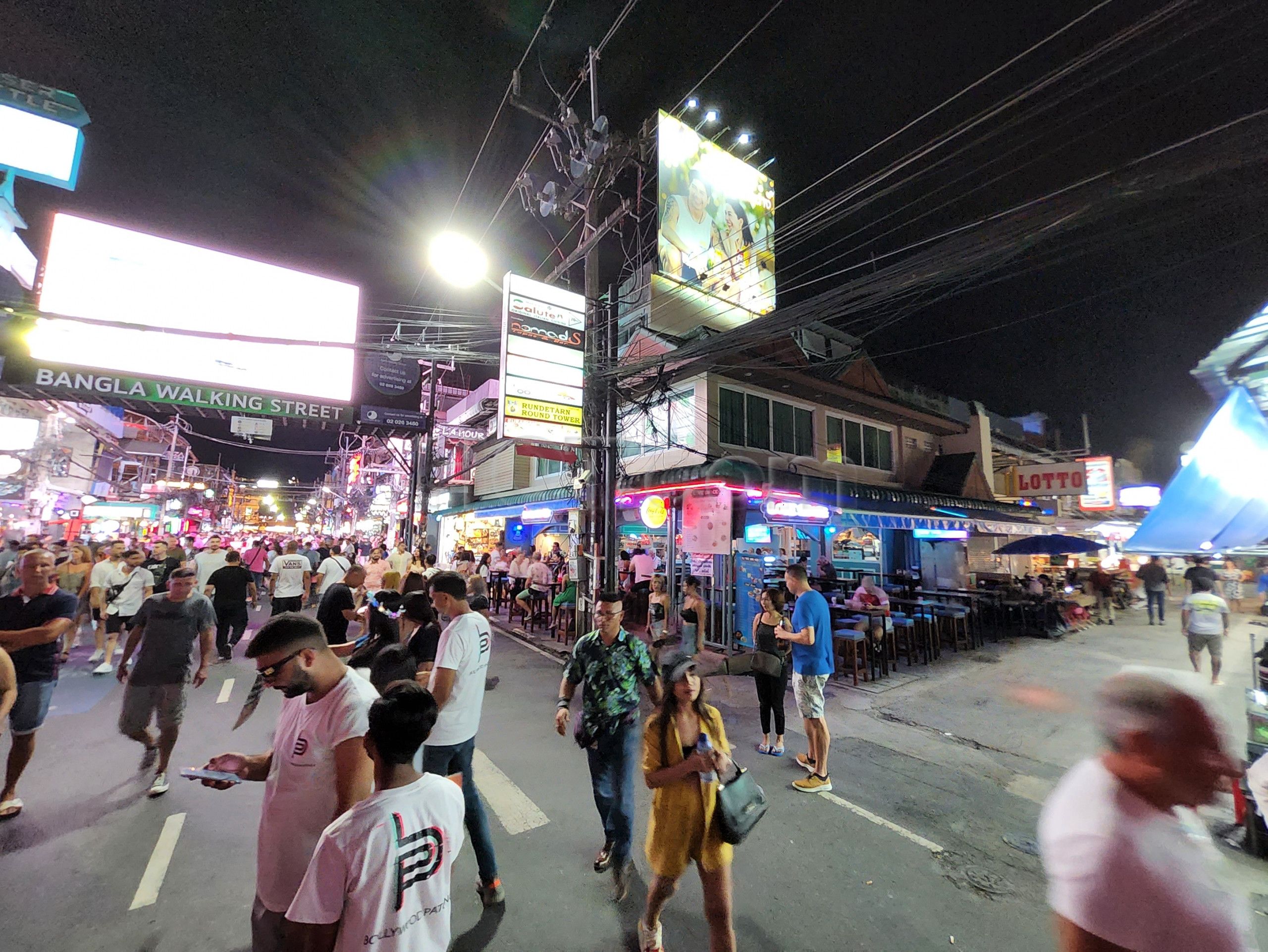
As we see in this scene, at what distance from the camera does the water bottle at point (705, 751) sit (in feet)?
8.72

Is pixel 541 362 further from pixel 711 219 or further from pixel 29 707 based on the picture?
pixel 711 219

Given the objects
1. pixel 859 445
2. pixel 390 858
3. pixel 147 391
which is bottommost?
pixel 390 858

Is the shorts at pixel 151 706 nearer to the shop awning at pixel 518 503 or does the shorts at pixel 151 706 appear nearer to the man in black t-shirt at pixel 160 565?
the man in black t-shirt at pixel 160 565

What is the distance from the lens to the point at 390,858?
5.38 ft

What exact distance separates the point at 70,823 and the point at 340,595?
253 cm

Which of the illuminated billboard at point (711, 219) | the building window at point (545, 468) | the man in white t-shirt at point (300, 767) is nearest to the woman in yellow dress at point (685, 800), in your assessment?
the man in white t-shirt at point (300, 767)

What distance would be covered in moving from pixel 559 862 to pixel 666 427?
12.9 metres

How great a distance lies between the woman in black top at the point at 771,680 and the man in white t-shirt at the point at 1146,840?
13.2 ft

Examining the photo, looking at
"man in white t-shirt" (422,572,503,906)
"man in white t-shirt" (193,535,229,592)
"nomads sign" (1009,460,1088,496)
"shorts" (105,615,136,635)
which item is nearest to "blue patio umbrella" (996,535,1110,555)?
"nomads sign" (1009,460,1088,496)

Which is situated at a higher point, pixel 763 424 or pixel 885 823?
pixel 763 424

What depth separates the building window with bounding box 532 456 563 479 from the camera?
20453 mm

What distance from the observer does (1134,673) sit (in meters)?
1.81

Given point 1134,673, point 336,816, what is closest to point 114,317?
point 336,816

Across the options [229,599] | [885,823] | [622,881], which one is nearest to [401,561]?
[229,599]
